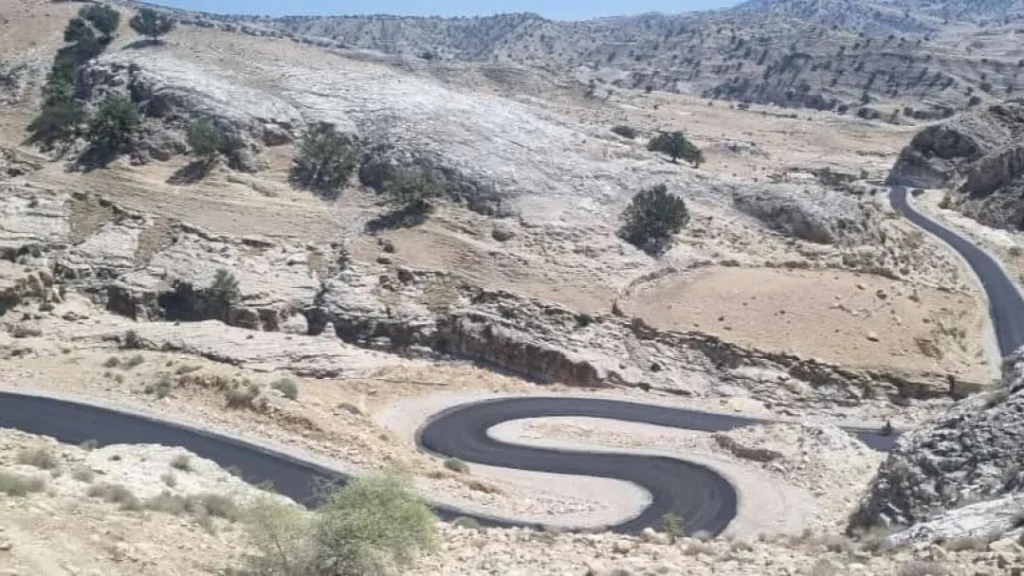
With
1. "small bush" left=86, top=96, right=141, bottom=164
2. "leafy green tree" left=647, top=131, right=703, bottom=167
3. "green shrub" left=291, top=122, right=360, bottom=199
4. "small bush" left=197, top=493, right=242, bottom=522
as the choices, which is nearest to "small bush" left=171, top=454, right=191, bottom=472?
"small bush" left=197, top=493, right=242, bottom=522

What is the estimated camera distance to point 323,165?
6200 centimetres

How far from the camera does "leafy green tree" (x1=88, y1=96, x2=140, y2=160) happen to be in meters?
59.6

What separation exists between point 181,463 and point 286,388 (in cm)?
1205

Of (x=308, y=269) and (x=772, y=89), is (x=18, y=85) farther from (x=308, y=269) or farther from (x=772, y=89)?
(x=772, y=89)

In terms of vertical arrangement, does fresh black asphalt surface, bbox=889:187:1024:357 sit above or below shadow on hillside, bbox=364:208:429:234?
above

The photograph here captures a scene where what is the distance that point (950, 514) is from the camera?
60.2 ft

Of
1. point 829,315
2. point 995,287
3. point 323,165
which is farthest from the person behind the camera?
point 995,287

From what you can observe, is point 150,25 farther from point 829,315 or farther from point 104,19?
Result: point 829,315

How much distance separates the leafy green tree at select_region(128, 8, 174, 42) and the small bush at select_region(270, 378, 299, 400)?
158 feet

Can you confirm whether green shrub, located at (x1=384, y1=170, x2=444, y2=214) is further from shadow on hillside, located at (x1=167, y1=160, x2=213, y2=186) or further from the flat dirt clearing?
the flat dirt clearing

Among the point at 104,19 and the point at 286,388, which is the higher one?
the point at 104,19

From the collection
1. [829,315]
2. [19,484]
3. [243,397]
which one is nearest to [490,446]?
[243,397]

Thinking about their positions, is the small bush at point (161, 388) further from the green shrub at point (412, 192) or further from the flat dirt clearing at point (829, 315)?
the green shrub at point (412, 192)

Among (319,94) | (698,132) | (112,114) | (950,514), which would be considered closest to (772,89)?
(698,132)
